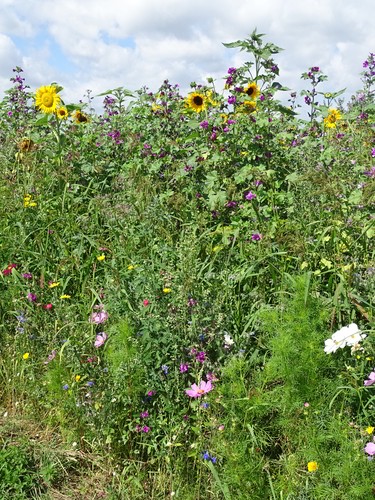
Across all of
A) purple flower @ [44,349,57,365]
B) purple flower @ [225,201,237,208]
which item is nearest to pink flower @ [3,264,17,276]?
purple flower @ [44,349,57,365]

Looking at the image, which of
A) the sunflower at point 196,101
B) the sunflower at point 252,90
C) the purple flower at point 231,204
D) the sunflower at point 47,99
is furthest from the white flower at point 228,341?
the sunflower at point 47,99

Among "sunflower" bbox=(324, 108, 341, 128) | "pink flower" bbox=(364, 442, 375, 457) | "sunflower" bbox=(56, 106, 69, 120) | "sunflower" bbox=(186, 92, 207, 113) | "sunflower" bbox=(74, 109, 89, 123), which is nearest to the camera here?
"pink flower" bbox=(364, 442, 375, 457)

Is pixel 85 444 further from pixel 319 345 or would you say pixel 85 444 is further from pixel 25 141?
pixel 25 141

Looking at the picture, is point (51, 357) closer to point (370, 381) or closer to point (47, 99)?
point (370, 381)

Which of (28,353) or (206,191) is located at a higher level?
(206,191)

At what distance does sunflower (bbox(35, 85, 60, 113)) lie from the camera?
5379 millimetres

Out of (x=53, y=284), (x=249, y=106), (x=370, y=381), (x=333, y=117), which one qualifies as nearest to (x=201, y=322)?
(x=370, y=381)

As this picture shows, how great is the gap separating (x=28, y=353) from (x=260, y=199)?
5.42 ft

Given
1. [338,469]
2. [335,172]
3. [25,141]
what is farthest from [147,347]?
[25,141]

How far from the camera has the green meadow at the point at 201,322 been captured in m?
2.60

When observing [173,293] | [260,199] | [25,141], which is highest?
[25,141]

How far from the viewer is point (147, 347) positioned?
280 cm

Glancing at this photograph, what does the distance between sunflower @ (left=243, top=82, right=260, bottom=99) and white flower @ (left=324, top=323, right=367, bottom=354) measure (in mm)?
2377

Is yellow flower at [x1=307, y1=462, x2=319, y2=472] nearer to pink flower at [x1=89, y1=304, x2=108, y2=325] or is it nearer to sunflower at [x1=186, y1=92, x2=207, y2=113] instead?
pink flower at [x1=89, y1=304, x2=108, y2=325]
